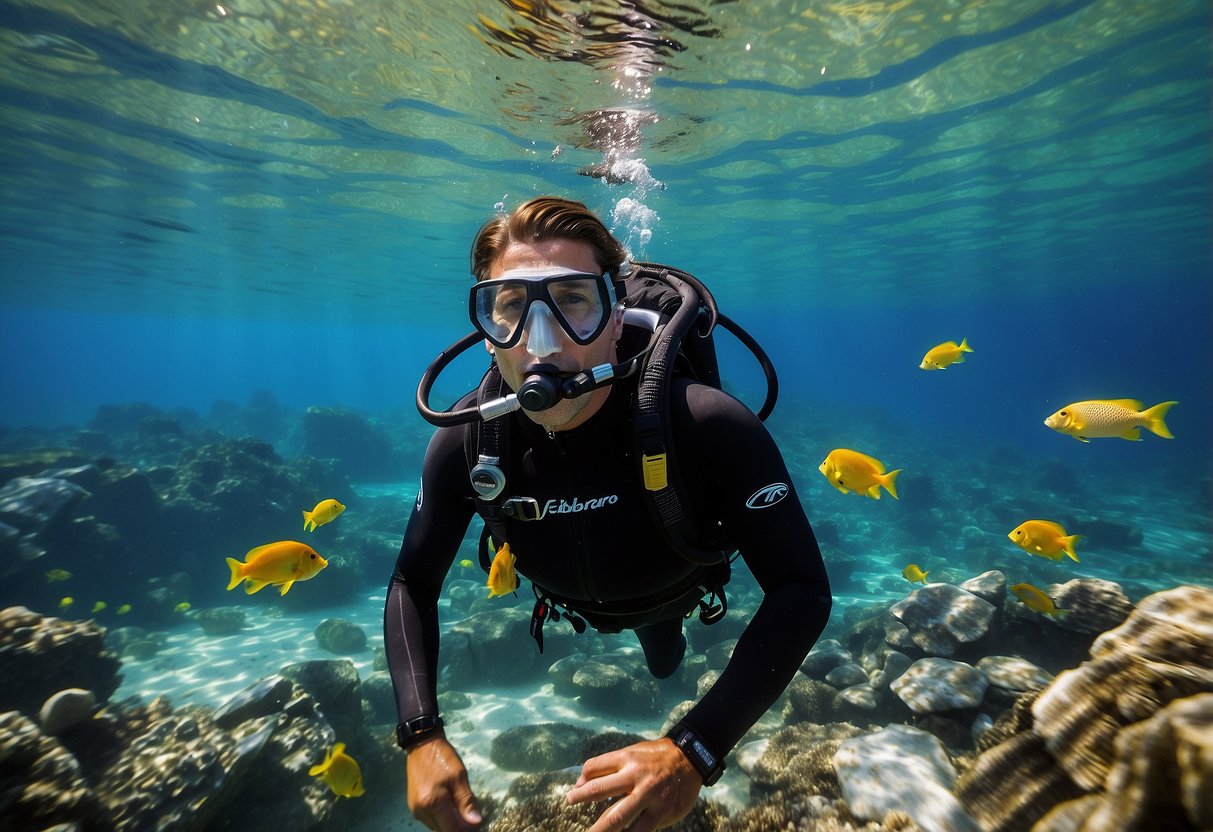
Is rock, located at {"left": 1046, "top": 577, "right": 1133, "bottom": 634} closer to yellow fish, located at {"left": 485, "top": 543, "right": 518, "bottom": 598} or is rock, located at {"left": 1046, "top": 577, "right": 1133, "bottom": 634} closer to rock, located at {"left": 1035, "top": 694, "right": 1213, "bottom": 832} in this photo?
rock, located at {"left": 1035, "top": 694, "right": 1213, "bottom": 832}

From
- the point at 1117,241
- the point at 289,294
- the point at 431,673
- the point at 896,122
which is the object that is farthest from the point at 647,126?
the point at 289,294

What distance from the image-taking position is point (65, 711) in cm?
486

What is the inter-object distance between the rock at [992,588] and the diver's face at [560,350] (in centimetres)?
625

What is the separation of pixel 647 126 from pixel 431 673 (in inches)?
531

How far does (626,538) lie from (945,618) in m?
5.32

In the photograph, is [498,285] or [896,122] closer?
[498,285]

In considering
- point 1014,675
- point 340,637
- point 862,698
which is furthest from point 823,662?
point 340,637

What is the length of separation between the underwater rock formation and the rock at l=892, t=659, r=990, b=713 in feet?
8.64

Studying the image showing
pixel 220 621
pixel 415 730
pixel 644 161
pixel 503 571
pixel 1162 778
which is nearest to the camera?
pixel 1162 778

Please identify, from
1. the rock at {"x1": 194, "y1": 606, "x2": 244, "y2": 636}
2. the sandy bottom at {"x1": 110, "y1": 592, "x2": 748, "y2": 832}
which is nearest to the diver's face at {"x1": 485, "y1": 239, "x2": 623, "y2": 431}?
the sandy bottom at {"x1": 110, "y1": 592, "x2": 748, "y2": 832}

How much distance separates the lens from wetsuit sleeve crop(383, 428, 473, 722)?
94.0 inches

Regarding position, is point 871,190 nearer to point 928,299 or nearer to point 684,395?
point 684,395

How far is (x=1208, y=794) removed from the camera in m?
1.18

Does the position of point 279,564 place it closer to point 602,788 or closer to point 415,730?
point 415,730
